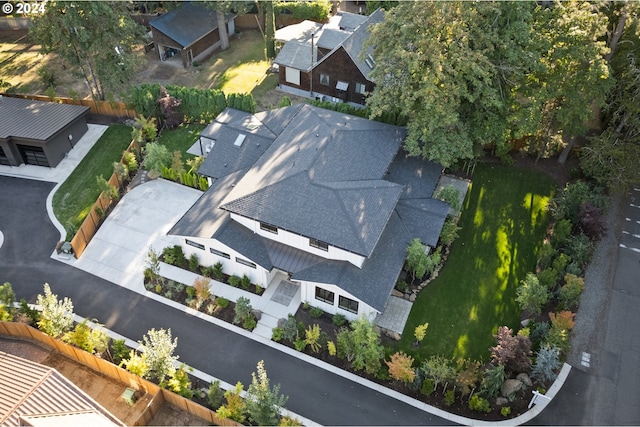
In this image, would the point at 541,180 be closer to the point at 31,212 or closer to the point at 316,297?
the point at 316,297

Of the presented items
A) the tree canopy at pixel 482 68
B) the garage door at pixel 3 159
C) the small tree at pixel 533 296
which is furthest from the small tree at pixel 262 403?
the garage door at pixel 3 159

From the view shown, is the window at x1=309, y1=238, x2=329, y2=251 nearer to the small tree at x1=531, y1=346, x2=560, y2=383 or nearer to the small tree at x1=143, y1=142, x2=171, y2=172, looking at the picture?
the small tree at x1=531, y1=346, x2=560, y2=383

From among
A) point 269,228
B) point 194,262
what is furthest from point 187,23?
point 269,228

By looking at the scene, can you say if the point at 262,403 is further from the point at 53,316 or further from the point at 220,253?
the point at 53,316

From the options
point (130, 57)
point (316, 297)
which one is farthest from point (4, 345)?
point (130, 57)

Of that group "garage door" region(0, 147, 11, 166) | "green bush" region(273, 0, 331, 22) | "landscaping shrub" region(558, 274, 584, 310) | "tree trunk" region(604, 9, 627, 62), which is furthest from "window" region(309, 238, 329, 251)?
"green bush" region(273, 0, 331, 22)

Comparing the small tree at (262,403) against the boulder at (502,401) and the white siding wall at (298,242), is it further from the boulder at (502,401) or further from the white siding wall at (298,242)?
the boulder at (502,401)
